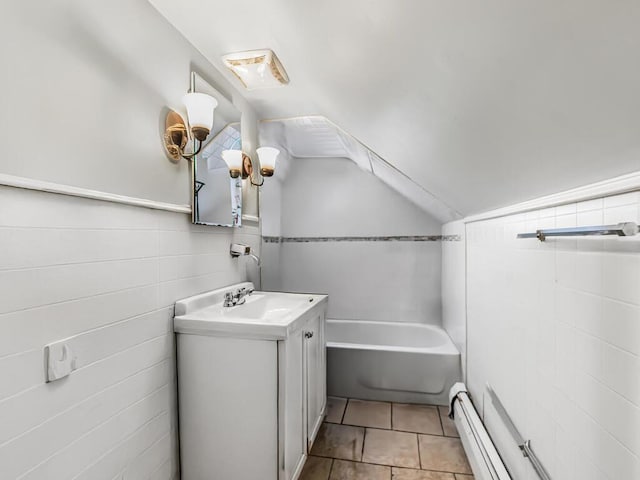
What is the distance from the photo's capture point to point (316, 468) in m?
1.81

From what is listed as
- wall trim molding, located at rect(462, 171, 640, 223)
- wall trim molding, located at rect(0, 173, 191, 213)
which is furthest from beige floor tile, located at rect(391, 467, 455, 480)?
wall trim molding, located at rect(0, 173, 191, 213)

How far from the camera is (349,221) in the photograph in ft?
11.2

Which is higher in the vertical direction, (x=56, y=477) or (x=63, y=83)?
(x=63, y=83)

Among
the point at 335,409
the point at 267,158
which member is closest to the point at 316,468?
the point at 335,409

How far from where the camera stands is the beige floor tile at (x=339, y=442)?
192 centimetres

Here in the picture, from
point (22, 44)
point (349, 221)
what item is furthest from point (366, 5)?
point (349, 221)

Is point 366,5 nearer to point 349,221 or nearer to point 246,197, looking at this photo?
point 246,197

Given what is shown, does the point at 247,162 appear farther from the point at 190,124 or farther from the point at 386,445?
the point at 386,445

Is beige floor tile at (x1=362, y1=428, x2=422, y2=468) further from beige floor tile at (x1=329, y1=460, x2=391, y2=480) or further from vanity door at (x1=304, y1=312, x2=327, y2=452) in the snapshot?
vanity door at (x1=304, y1=312, x2=327, y2=452)

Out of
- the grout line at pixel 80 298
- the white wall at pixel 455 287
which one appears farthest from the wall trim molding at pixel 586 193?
the grout line at pixel 80 298

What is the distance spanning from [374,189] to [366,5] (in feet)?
8.78

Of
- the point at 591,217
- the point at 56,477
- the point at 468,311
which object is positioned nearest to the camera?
the point at 591,217

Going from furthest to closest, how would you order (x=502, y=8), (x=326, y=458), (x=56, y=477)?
(x=326, y=458), (x=56, y=477), (x=502, y=8)

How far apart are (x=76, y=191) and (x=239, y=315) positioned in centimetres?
104
